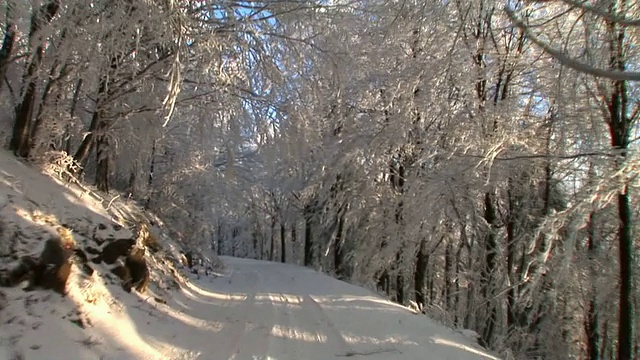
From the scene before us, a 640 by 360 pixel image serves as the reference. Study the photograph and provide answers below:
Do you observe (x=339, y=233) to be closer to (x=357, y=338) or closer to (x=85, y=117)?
(x=85, y=117)

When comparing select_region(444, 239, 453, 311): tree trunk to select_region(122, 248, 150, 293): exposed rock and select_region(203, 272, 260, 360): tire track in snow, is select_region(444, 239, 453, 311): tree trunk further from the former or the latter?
select_region(122, 248, 150, 293): exposed rock

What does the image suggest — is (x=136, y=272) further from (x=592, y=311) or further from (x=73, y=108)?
(x=592, y=311)

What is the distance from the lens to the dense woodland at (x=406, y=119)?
6.23 m

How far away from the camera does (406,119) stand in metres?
13.1

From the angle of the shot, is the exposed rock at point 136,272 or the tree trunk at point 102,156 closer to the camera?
the exposed rock at point 136,272

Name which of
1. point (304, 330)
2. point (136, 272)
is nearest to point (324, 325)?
point (304, 330)

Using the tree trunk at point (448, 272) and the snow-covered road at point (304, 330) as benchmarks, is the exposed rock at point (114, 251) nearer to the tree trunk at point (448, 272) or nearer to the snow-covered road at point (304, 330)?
the snow-covered road at point (304, 330)

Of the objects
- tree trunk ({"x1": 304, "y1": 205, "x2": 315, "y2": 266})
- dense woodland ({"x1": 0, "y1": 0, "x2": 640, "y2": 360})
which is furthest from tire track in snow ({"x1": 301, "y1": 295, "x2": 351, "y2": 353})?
tree trunk ({"x1": 304, "y1": 205, "x2": 315, "y2": 266})

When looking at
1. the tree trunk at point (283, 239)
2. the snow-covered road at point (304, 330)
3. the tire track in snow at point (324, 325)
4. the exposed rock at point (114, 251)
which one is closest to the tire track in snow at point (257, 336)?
the snow-covered road at point (304, 330)

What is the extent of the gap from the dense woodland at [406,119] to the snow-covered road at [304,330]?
1541mm

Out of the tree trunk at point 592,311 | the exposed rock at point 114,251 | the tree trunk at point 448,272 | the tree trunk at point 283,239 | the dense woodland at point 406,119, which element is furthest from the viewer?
the tree trunk at point 283,239

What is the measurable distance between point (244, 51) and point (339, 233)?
14.0 m

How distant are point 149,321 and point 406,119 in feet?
28.7

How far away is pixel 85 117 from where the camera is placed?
13836 millimetres
